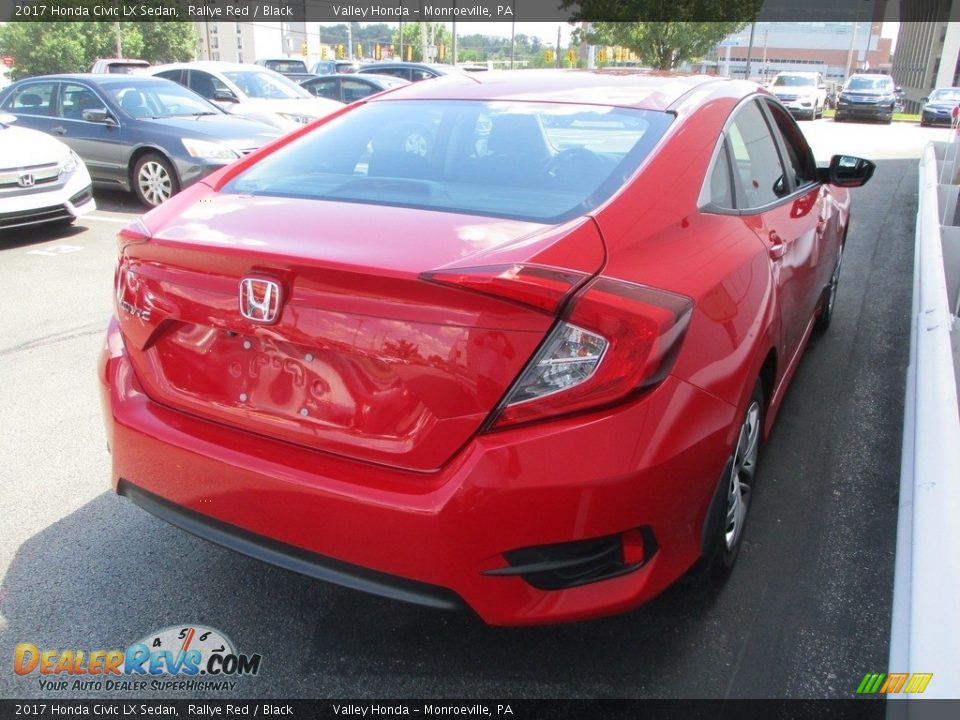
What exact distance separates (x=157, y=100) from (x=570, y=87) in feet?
28.0

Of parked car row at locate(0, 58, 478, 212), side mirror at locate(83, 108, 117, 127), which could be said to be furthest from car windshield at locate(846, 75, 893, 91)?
side mirror at locate(83, 108, 117, 127)

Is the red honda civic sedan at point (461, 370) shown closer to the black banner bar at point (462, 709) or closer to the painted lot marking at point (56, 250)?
the black banner bar at point (462, 709)

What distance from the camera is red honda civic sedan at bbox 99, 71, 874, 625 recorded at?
6.08ft

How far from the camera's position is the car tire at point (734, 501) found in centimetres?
228

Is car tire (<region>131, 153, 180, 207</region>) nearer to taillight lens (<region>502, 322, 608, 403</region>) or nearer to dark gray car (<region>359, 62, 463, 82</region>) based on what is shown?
taillight lens (<region>502, 322, 608, 403</region>)

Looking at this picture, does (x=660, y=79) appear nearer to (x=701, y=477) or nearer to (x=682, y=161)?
(x=682, y=161)

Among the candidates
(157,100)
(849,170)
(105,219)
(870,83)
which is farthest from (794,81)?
(849,170)

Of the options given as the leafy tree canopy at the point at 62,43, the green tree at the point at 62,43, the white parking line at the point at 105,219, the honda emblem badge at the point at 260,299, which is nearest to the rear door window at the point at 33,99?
the white parking line at the point at 105,219

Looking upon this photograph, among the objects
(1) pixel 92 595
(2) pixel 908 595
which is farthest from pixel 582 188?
Result: (1) pixel 92 595

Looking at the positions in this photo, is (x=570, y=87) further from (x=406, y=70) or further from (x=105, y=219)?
(x=406, y=70)

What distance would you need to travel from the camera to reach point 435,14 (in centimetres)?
4628

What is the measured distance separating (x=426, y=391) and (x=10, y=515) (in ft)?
6.75

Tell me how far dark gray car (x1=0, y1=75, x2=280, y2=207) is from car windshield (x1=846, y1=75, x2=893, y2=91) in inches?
1015

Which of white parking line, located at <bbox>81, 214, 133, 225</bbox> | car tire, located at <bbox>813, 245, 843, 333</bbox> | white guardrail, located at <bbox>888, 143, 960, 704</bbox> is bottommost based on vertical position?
white parking line, located at <bbox>81, 214, 133, 225</bbox>
